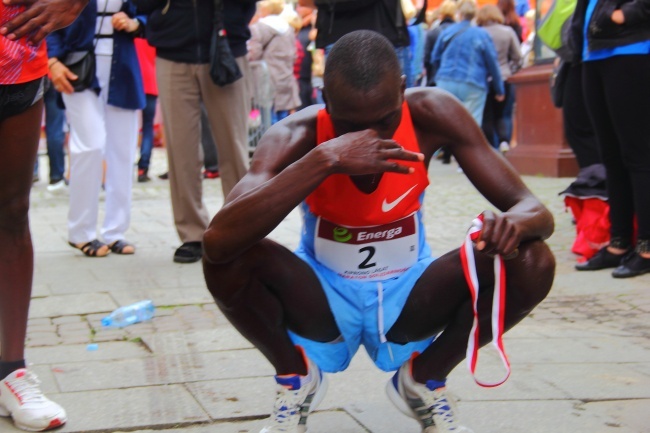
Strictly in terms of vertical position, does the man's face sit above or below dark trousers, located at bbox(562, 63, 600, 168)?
above

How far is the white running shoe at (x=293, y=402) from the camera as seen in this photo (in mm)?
2688

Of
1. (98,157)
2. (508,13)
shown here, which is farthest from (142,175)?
(98,157)

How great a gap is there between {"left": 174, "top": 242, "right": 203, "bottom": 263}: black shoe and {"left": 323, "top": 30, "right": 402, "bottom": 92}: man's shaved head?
3.18 meters

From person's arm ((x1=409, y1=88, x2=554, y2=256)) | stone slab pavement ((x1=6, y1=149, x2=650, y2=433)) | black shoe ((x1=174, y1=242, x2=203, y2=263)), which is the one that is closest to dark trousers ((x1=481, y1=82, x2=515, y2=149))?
stone slab pavement ((x1=6, y1=149, x2=650, y2=433))

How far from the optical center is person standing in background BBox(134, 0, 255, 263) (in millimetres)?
5512

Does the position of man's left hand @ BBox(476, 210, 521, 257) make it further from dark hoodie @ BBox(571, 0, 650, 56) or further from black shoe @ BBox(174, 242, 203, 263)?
black shoe @ BBox(174, 242, 203, 263)

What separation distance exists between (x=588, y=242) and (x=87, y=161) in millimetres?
3061

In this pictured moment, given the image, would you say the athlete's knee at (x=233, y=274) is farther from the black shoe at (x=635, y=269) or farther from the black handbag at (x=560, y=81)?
the black handbag at (x=560, y=81)

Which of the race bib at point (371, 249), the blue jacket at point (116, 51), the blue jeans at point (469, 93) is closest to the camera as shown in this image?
the race bib at point (371, 249)

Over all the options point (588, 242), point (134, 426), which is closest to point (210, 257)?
point (134, 426)

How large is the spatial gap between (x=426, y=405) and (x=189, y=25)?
11.2ft

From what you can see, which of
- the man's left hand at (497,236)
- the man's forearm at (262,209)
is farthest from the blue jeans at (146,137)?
the man's left hand at (497,236)

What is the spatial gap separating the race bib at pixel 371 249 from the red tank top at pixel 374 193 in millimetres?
31

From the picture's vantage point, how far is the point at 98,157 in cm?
591
